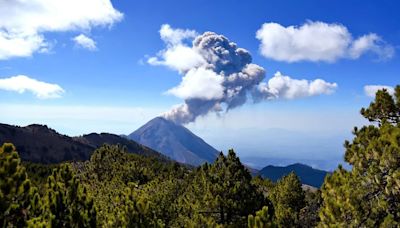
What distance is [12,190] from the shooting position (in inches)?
727

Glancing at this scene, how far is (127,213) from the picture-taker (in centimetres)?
2370

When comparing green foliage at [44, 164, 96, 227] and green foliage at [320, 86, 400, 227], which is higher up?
green foliage at [320, 86, 400, 227]

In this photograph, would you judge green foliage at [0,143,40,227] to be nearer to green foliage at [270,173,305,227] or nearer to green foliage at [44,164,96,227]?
green foliage at [44,164,96,227]

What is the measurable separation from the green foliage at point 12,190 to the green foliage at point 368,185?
46.4 ft

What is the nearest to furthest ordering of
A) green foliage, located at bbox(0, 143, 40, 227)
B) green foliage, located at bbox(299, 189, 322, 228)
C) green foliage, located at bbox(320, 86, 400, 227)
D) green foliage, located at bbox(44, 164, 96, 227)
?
1. green foliage, located at bbox(320, 86, 400, 227)
2. green foliage, located at bbox(0, 143, 40, 227)
3. green foliage, located at bbox(44, 164, 96, 227)
4. green foliage, located at bbox(299, 189, 322, 228)

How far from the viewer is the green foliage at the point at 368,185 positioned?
1555cm

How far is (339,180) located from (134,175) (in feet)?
205

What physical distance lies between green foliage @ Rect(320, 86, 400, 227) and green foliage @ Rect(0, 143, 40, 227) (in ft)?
46.4

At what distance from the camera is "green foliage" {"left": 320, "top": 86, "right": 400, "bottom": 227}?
15547 millimetres

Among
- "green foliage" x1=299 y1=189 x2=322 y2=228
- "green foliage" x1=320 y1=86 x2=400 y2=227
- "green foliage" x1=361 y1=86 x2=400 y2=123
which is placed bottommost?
"green foliage" x1=299 y1=189 x2=322 y2=228

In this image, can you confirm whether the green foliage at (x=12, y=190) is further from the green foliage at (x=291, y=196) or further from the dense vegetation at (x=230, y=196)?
the green foliage at (x=291, y=196)

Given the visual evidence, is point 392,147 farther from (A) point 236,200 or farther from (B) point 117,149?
(B) point 117,149

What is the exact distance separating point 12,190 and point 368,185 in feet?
52.1

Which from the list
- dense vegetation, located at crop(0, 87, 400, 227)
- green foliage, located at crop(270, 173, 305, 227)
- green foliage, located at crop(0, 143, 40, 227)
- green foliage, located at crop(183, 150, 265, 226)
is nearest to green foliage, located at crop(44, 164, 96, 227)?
dense vegetation, located at crop(0, 87, 400, 227)
